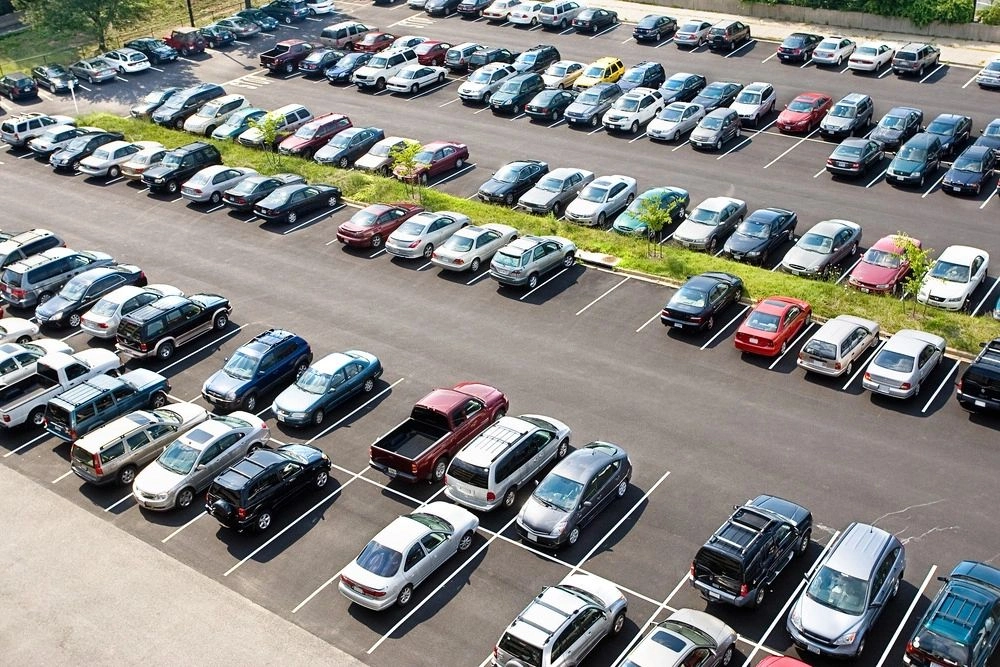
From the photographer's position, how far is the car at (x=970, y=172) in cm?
4356

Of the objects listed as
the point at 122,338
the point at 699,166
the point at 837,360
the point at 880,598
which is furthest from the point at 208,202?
the point at 880,598

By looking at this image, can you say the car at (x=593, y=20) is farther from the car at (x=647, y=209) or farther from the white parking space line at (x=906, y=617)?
the white parking space line at (x=906, y=617)

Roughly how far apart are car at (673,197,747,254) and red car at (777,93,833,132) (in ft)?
33.8

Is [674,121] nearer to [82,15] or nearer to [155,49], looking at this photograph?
[155,49]

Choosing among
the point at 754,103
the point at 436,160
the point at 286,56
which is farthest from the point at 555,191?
the point at 286,56

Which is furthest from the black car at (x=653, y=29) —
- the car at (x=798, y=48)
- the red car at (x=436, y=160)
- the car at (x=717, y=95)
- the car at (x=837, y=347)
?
the car at (x=837, y=347)

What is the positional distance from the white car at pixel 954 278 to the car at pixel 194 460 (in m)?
21.9

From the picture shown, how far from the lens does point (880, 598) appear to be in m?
22.5

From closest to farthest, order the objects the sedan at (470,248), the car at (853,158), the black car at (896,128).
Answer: the sedan at (470,248) → the car at (853,158) → the black car at (896,128)

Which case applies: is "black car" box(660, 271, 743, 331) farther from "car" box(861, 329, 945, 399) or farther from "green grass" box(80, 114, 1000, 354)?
"car" box(861, 329, 945, 399)

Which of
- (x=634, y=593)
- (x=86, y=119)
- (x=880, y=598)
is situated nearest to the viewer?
(x=880, y=598)

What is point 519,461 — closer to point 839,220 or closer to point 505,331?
point 505,331

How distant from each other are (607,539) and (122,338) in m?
18.2

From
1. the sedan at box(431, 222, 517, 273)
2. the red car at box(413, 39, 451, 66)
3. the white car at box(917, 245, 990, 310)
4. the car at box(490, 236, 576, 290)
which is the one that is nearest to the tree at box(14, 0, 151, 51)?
the red car at box(413, 39, 451, 66)
